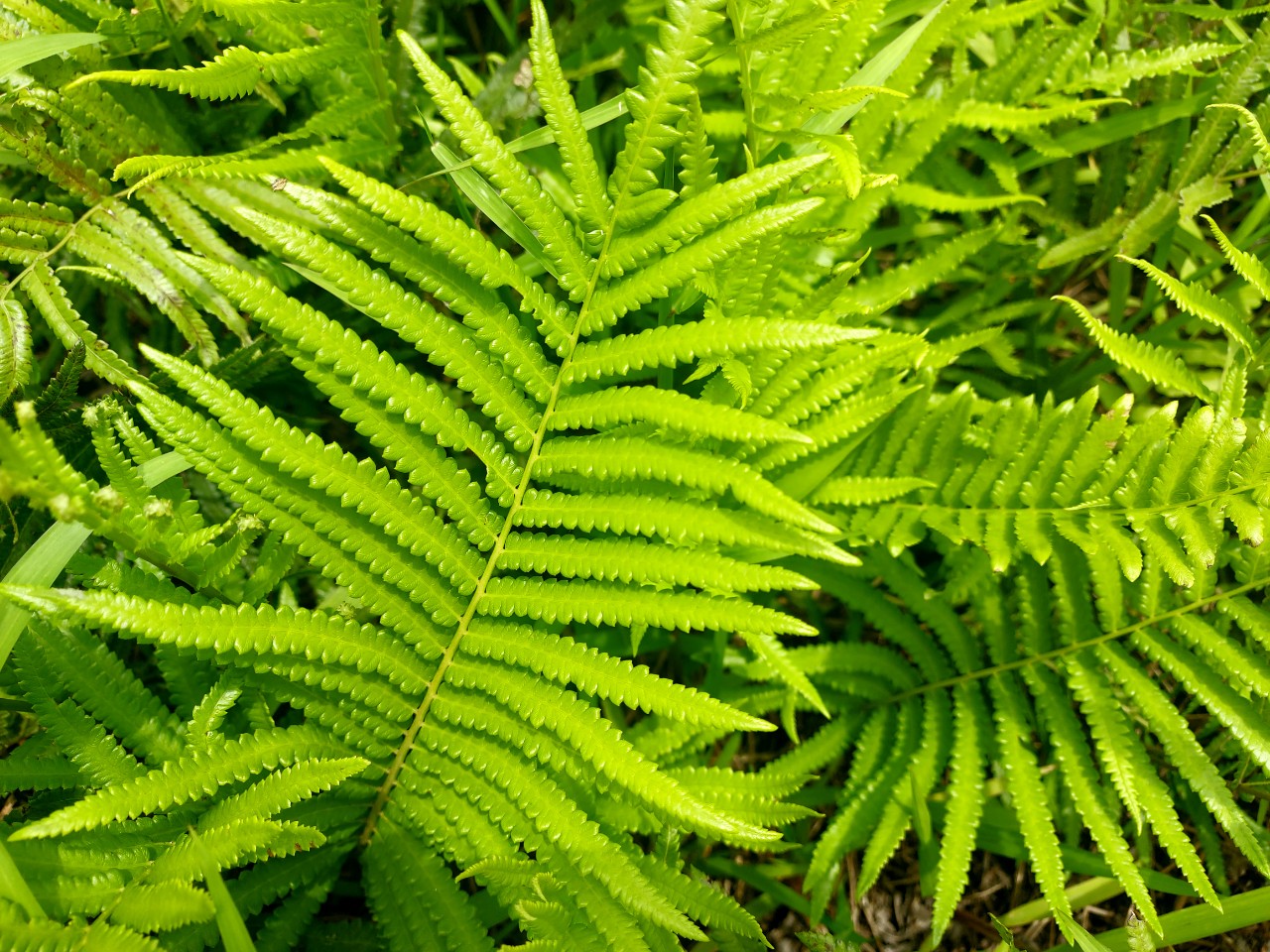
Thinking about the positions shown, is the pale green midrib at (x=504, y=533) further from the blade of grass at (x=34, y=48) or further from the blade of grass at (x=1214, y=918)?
the blade of grass at (x=1214, y=918)

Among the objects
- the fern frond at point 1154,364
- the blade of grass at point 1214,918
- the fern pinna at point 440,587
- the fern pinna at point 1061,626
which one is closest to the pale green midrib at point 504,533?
the fern pinna at point 440,587

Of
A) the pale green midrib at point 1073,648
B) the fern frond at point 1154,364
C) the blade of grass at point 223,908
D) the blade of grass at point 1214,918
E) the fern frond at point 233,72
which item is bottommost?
the blade of grass at point 1214,918

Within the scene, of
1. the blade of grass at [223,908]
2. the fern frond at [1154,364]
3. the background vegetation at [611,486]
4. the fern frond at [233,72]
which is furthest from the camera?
the fern frond at [1154,364]

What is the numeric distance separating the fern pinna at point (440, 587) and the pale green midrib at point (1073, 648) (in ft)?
2.42

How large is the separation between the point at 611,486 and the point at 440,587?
1.18ft

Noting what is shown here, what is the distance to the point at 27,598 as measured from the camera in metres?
1.27

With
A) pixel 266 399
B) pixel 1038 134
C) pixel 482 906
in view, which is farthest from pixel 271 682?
pixel 1038 134

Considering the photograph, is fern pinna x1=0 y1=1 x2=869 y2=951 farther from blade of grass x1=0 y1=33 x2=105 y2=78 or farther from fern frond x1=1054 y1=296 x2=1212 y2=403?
fern frond x1=1054 y1=296 x2=1212 y2=403

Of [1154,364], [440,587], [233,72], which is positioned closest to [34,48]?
[233,72]

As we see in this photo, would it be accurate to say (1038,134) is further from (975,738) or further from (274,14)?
(274,14)

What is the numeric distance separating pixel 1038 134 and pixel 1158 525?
1.07 metres

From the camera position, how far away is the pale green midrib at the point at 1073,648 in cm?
181

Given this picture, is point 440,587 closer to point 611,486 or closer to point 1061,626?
point 611,486

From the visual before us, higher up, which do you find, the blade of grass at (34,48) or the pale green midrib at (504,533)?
the blade of grass at (34,48)
